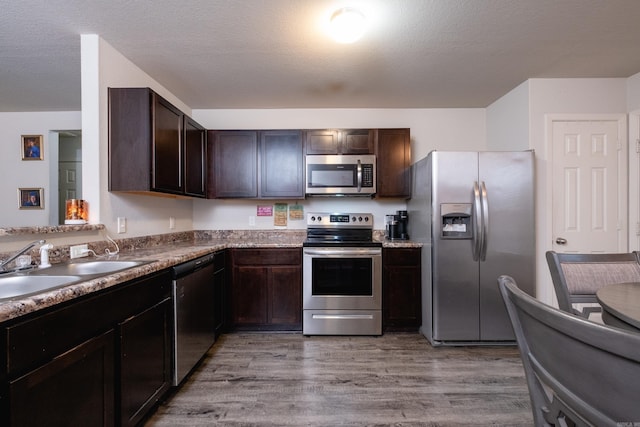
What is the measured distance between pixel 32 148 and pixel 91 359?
3841 millimetres

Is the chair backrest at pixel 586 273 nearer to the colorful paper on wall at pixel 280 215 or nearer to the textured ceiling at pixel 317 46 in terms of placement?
the textured ceiling at pixel 317 46

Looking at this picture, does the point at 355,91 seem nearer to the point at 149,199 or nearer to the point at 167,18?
the point at 167,18

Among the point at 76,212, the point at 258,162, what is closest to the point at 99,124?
the point at 76,212

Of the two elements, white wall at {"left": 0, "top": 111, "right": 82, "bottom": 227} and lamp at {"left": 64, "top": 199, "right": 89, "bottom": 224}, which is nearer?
lamp at {"left": 64, "top": 199, "right": 89, "bottom": 224}

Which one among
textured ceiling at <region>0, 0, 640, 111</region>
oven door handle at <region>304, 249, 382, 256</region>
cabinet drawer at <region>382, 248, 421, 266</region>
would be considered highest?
textured ceiling at <region>0, 0, 640, 111</region>

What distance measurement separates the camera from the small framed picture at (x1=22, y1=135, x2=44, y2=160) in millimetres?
3529

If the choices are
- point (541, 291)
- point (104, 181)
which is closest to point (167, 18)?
point (104, 181)

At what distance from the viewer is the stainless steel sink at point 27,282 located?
4.37ft

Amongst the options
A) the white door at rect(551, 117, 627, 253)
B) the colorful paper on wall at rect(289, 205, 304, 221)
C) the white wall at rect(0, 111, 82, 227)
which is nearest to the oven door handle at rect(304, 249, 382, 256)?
the colorful paper on wall at rect(289, 205, 304, 221)

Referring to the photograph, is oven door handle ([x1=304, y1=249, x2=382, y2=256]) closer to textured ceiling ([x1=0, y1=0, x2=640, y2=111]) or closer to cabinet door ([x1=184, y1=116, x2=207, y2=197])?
cabinet door ([x1=184, y1=116, x2=207, y2=197])

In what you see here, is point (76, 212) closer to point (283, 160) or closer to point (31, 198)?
point (283, 160)

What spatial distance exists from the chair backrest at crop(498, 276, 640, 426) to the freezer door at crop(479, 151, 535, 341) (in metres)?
2.10

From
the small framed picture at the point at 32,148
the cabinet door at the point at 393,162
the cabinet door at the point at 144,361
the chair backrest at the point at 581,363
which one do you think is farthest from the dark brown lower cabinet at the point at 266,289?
the small framed picture at the point at 32,148

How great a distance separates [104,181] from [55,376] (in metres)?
1.46
